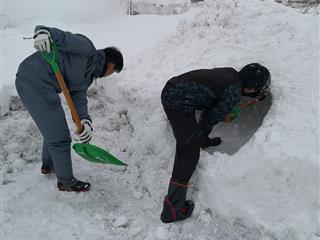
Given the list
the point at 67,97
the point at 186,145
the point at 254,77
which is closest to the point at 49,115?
the point at 67,97

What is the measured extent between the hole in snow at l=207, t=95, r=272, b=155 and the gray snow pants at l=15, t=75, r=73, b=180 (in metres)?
1.28

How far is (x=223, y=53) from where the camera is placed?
12.3 ft

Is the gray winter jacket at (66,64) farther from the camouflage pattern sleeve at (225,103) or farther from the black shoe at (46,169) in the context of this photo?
the camouflage pattern sleeve at (225,103)

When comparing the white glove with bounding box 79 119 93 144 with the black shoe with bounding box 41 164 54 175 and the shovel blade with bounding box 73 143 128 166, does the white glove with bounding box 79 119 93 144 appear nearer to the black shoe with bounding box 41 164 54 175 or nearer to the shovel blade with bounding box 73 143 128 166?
the shovel blade with bounding box 73 143 128 166

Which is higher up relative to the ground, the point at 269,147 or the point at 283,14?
the point at 283,14

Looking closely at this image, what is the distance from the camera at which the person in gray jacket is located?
290cm

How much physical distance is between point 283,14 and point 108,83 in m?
2.09

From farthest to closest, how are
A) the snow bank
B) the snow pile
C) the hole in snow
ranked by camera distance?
1. the snow pile
2. the hole in snow
3. the snow bank

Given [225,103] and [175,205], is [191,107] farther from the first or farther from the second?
[175,205]

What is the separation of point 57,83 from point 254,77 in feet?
4.99

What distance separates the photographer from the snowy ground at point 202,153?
8.98 feet

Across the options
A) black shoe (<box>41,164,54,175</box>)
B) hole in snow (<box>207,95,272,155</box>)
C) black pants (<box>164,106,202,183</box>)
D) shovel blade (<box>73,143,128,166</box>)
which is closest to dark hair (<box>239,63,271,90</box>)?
black pants (<box>164,106,202,183</box>)

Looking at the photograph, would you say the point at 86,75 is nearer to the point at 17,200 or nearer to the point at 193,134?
the point at 193,134

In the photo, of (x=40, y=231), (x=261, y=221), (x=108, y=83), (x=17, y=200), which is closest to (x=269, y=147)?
(x=261, y=221)
